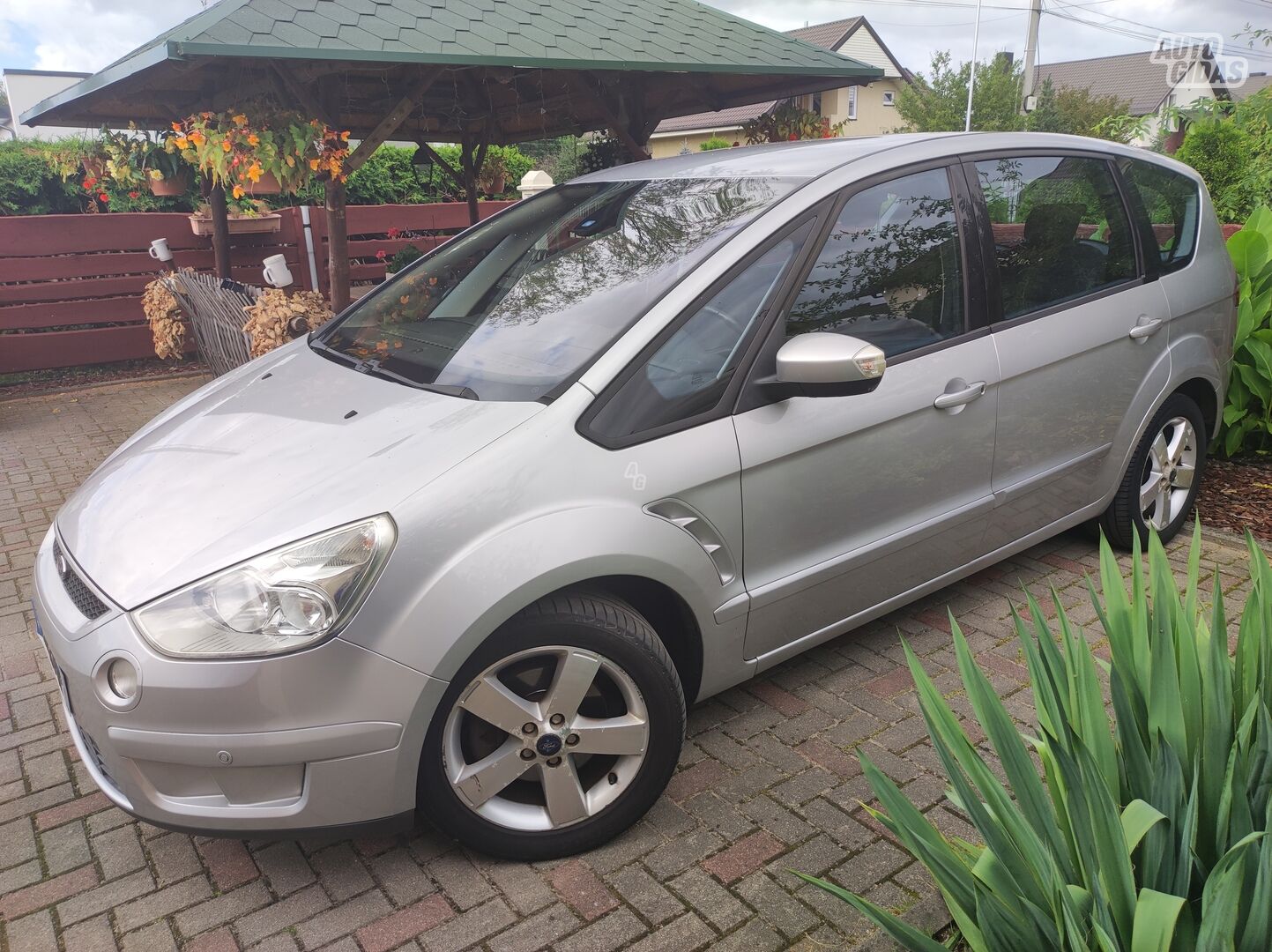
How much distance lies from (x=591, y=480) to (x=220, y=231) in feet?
24.6

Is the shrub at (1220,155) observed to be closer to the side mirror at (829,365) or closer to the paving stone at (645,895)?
the side mirror at (829,365)

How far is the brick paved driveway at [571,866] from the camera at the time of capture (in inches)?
Answer: 90.6

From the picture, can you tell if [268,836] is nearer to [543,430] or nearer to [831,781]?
[543,430]

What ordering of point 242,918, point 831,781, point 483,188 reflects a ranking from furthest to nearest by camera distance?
point 483,188, point 831,781, point 242,918

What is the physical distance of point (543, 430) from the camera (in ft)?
7.89

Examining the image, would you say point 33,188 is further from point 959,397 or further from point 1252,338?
point 1252,338

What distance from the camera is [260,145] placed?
208 inches

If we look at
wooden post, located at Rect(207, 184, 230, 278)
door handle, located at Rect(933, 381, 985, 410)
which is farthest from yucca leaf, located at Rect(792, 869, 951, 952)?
wooden post, located at Rect(207, 184, 230, 278)

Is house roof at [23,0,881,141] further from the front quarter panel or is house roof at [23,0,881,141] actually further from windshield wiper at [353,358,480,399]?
the front quarter panel

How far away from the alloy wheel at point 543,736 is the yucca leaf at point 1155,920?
132 cm

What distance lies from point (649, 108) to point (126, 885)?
21.8ft

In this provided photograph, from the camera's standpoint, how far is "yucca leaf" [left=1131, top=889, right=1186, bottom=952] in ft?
4.27

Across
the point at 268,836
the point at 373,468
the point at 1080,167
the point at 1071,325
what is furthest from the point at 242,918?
the point at 1080,167

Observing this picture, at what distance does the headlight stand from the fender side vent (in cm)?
72
